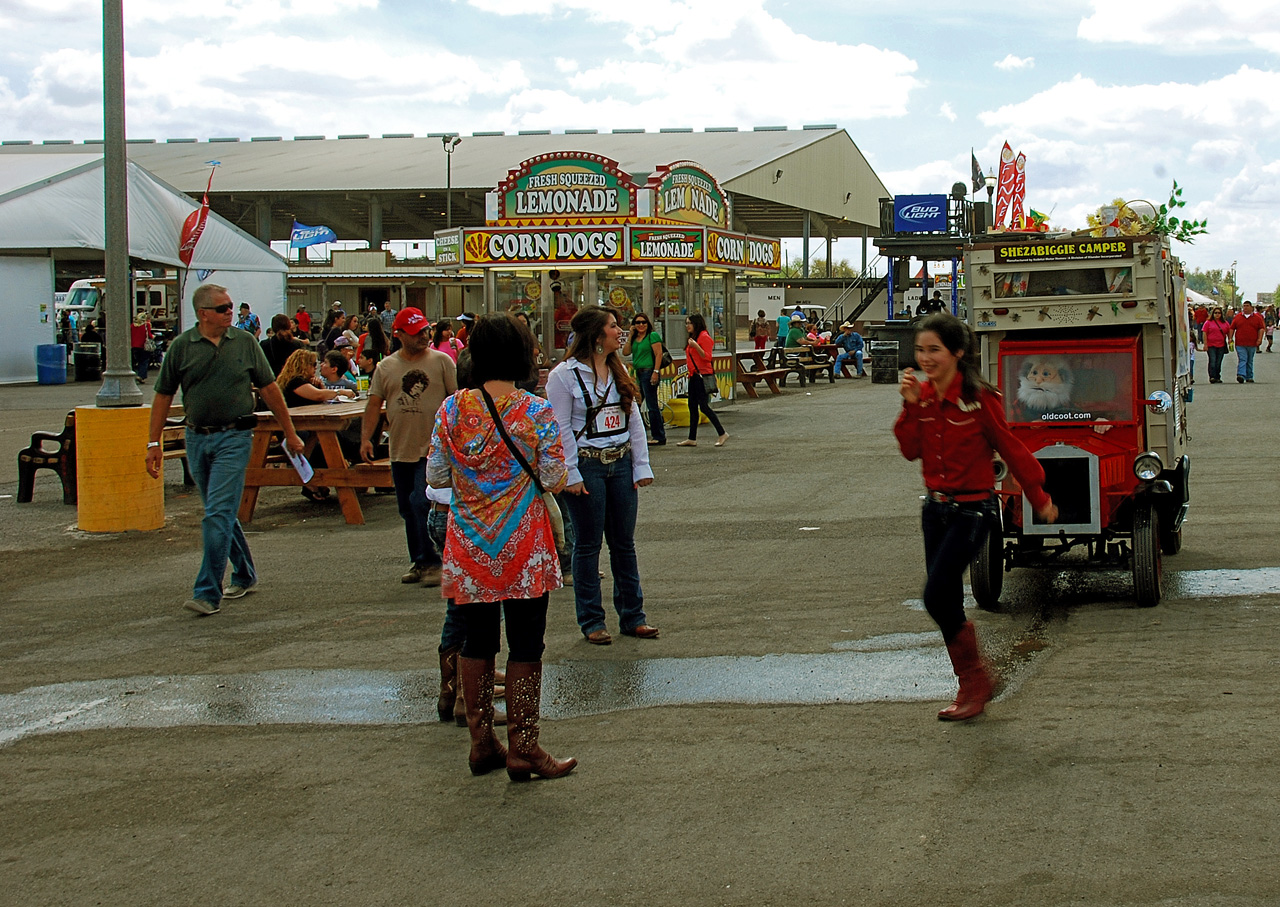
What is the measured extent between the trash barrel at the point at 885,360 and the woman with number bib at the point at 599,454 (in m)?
24.3

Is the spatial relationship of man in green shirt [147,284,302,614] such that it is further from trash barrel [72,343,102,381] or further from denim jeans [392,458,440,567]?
trash barrel [72,343,102,381]

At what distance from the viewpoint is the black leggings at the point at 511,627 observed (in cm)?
470

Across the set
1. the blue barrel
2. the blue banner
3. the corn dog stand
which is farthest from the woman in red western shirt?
the blue banner

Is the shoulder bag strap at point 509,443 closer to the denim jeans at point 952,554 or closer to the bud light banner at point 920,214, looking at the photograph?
the denim jeans at point 952,554

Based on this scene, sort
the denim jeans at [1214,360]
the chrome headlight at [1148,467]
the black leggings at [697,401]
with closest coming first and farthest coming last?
the chrome headlight at [1148,467]
the black leggings at [697,401]
the denim jeans at [1214,360]

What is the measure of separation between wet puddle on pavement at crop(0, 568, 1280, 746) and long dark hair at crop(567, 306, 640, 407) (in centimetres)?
141

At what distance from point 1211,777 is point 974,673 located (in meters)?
1.03

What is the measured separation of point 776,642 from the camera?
670cm

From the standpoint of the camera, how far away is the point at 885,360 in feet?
100

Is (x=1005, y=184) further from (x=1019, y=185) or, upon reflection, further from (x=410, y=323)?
(x=410, y=323)

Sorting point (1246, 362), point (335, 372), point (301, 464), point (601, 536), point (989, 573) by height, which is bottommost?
point (989, 573)

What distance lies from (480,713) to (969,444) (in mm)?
2230

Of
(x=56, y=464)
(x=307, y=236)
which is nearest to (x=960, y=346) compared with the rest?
(x=56, y=464)

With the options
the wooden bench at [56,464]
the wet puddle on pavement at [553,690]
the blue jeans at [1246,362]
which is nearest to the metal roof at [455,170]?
the blue jeans at [1246,362]
